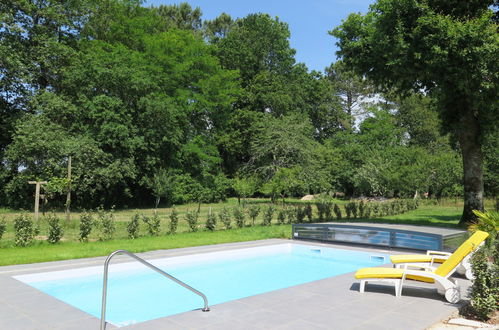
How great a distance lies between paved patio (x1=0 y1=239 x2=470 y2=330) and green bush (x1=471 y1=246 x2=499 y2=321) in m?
0.45

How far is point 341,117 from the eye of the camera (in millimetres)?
55812

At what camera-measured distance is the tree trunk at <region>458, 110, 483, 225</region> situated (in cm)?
1856

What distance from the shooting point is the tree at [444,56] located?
1512 cm

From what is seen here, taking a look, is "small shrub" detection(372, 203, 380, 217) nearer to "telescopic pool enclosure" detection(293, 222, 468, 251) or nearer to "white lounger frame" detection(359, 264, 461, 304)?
"telescopic pool enclosure" detection(293, 222, 468, 251)

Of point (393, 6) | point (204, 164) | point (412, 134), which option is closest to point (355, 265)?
point (393, 6)

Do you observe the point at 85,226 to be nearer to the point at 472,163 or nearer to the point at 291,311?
the point at 291,311

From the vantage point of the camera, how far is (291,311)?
5523 millimetres

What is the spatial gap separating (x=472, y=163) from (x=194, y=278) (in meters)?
15.4

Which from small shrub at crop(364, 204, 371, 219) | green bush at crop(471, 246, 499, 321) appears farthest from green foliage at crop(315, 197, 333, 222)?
green bush at crop(471, 246, 499, 321)

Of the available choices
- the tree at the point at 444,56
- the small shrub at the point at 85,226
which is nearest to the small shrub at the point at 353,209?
the tree at the point at 444,56

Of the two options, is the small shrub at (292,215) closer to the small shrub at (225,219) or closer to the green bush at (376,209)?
the small shrub at (225,219)

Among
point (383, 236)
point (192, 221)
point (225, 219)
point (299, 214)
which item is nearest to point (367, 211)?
point (299, 214)

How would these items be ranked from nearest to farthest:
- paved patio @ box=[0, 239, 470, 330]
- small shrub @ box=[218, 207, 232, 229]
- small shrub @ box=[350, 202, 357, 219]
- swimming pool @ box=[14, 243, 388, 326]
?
paved patio @ box=[0, 239, 470, 330], swimming pool @ box=[14, 243, 388, 326], small shrub @ box=[218, 207, 232, 229], small shrub @ box=[350, 202, 357, 219]

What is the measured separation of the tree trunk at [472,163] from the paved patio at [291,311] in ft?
43.0
